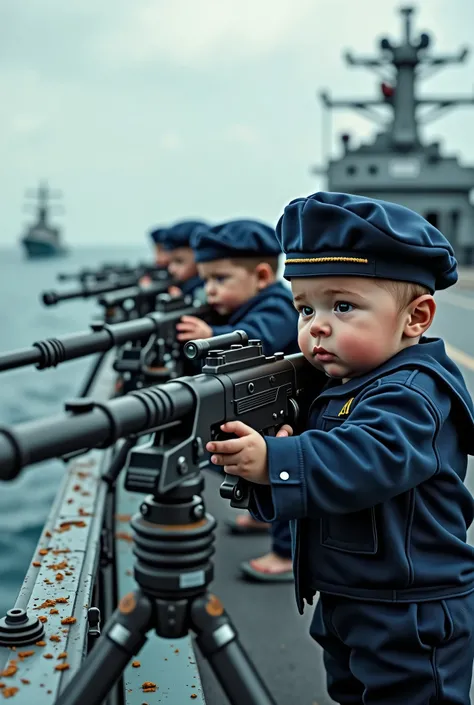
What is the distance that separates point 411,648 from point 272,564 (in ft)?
5.53

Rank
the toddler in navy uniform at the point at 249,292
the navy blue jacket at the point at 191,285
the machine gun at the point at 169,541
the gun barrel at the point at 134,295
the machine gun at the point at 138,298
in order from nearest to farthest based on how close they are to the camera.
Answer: the machine gun at the point at 169,541 → the toddler in navy uniform at the point at 249,292 → the gun barrel at the point at 134,295 → the machine gun at the point at 138,298 → the navy blue jacket at the point at 191,285

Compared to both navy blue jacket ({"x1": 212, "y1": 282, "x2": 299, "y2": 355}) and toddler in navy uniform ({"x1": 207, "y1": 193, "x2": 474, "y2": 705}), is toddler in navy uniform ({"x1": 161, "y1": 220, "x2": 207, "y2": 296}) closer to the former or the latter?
navy blue jacket ({"x1": 212, "y1": 282, "x2": 299, "y2": 355})

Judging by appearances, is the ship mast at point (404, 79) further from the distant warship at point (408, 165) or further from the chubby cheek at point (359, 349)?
the chubby cheek at point (359, 349)

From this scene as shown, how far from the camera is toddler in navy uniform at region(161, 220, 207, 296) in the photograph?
584 cm

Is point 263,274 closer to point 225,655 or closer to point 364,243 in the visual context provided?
point 364,243

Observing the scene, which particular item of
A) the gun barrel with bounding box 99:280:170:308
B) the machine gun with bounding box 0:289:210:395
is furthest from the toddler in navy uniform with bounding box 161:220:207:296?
the machine gun with bounding box 0:289:210:395

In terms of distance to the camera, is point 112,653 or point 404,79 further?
point 404,79

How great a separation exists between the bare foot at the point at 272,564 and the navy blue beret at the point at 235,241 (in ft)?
3.96

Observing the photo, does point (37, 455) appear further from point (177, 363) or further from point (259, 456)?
point (177, 363)

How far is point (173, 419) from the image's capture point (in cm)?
138

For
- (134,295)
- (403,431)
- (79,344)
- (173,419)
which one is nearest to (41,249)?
(134,295)

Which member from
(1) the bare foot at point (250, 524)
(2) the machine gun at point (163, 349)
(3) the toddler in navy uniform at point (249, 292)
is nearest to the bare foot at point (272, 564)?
(3) the toddler in navy uniform at point (249, 292)

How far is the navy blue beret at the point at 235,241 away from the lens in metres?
3.43

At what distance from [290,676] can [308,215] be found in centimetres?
155
